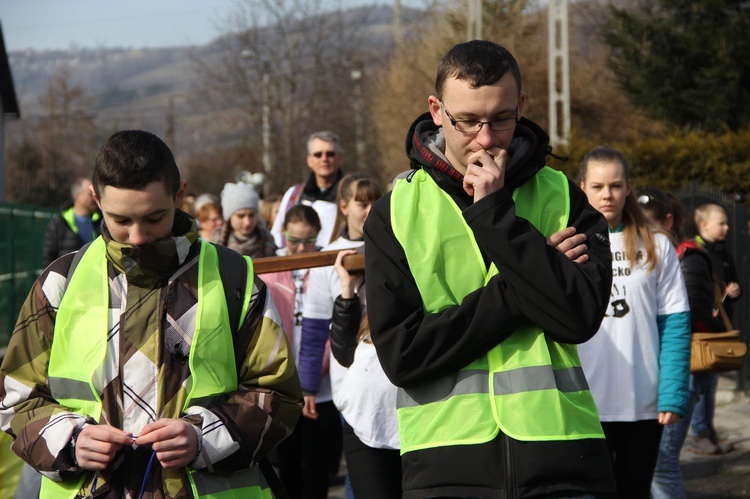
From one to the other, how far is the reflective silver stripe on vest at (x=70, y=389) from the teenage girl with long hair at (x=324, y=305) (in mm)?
2797

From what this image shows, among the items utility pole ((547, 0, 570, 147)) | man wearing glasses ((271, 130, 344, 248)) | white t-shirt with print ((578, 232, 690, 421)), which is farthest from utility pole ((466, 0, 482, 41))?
white t-shirt with print ((578, 232, 690, 421))

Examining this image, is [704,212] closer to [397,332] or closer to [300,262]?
[300,262]

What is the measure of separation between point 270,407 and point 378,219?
620 millimetres

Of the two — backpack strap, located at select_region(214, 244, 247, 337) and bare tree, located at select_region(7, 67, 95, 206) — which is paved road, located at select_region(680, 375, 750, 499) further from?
bare tree, located at select_region(7, 67, 95, 206)

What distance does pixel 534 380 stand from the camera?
3.00m

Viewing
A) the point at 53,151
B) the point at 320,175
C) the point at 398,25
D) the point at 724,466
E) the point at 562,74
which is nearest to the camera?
the point at 724,466

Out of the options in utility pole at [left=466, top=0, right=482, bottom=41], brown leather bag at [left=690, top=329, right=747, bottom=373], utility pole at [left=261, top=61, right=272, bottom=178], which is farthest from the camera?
utility pole at [left=261, top=61, right=272, bottom=178]

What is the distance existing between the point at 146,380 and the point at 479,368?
0.92 meters

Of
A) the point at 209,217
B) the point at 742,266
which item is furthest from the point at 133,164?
the point at 742,266

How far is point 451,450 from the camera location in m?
3.03

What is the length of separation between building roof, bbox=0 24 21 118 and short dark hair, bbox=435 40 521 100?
40568mm

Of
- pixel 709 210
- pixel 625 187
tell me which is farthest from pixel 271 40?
pixel 625 187

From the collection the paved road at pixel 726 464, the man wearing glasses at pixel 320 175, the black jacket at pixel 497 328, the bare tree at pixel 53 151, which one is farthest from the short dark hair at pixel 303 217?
the bare tree at pixel 53 151

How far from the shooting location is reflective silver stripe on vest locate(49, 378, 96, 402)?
312cm
